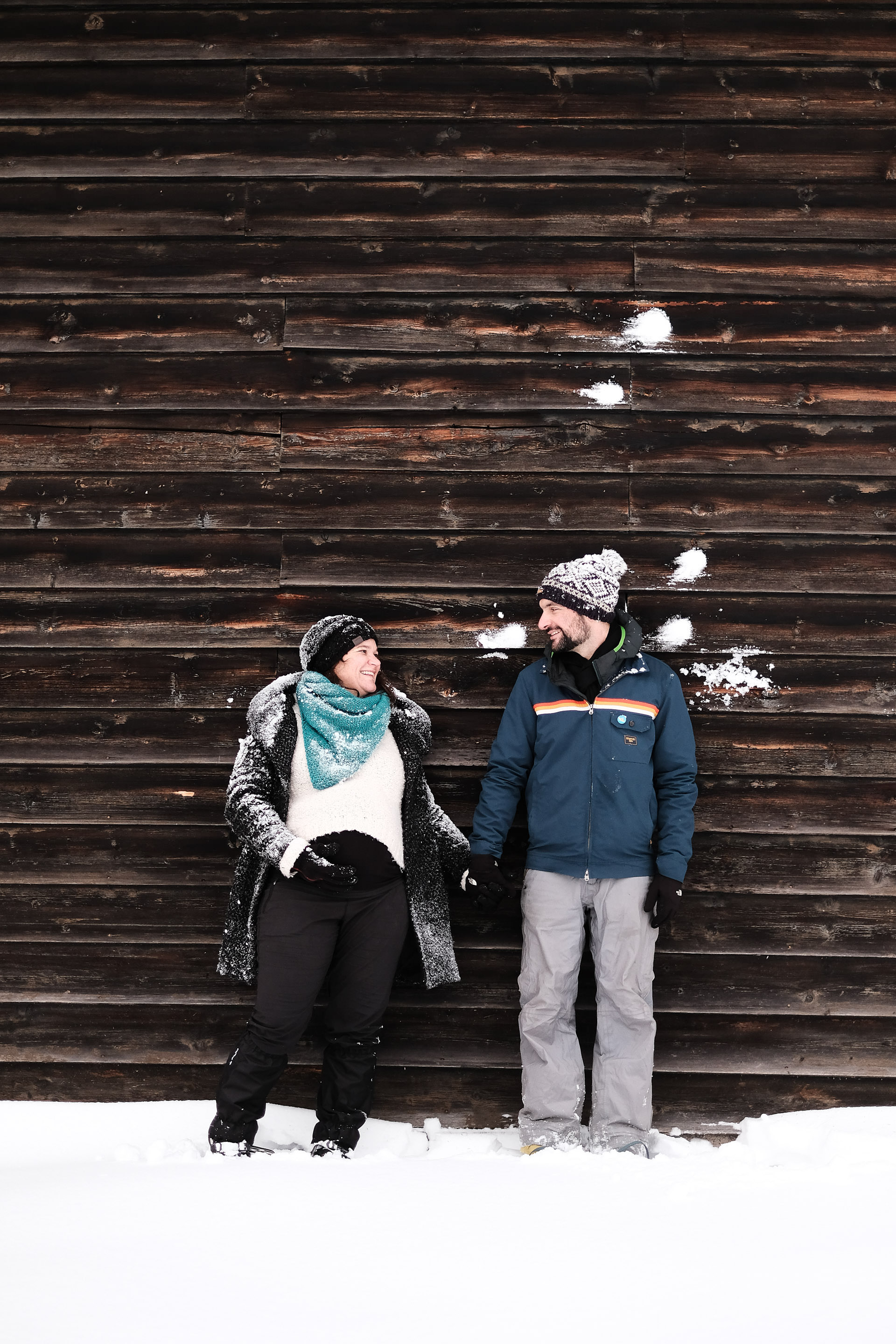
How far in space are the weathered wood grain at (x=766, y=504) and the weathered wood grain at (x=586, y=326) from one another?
50cm

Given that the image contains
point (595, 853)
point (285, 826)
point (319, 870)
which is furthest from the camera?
point (595, 853)

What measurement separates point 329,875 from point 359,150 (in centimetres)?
273

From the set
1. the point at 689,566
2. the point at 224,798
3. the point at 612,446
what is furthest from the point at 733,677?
the point at 224,798

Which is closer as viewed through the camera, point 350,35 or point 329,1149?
point 329,1149

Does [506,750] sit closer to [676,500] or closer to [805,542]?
[676,500]

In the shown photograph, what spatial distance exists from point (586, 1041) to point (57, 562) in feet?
8.79

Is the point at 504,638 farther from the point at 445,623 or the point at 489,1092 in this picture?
the point at 489,1092

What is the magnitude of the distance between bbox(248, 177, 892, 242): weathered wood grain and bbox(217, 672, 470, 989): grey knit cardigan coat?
71.5 inches

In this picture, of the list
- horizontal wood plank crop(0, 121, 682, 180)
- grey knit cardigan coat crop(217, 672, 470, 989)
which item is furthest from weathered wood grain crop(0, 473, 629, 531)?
horizontal wood plank crop(0, 121, 682, 180)

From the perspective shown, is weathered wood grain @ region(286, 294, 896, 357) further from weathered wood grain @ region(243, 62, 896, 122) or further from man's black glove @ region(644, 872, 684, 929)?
man's black glove @ region(644, 872, 684, 929)

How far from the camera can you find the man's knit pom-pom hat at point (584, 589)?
10.1ft

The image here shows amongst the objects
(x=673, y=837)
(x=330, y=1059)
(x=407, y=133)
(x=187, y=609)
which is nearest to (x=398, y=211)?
(x=407, y=133)

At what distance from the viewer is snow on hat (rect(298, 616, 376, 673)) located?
3.05 metres

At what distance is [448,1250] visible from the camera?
2188mm
